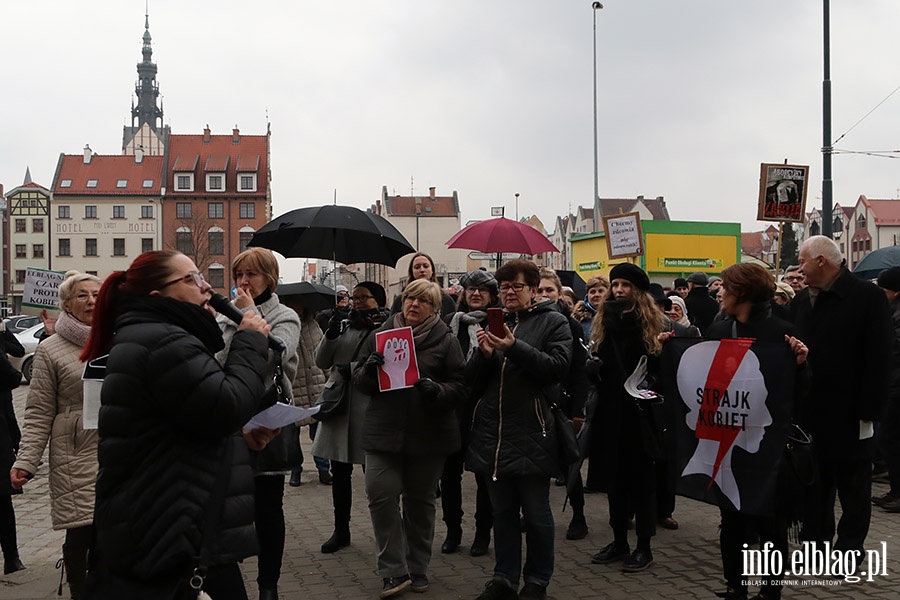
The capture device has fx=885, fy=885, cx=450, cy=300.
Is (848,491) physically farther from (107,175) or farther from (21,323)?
(107,175)

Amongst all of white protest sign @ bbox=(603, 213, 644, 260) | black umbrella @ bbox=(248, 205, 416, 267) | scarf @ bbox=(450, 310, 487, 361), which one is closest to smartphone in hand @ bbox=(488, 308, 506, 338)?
scarf @ bbox=(450, 310, 487, 361)

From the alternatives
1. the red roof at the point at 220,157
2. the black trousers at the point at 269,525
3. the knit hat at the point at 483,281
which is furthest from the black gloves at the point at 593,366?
the red roof at the point at 220,157

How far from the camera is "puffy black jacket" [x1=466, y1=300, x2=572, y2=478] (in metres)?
5.35

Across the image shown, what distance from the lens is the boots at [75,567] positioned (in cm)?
508

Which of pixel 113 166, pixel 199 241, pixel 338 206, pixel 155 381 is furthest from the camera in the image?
pixel 113 166

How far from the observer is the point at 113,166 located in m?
81.2

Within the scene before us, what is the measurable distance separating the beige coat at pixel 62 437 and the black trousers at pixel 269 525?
949mm

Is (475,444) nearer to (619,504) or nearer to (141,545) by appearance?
(619,504)

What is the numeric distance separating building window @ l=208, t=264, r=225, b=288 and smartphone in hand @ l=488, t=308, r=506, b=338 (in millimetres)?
74135

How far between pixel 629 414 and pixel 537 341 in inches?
47.1

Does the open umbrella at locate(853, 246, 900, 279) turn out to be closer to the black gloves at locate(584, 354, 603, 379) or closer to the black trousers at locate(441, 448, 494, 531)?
the black gloves at locate(584, 354, 603, 379)

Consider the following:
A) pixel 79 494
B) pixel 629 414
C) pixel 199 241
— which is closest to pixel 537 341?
pixel 629 414

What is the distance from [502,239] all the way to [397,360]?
468 cm

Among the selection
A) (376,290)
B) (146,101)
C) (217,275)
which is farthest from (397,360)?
(146,101)
